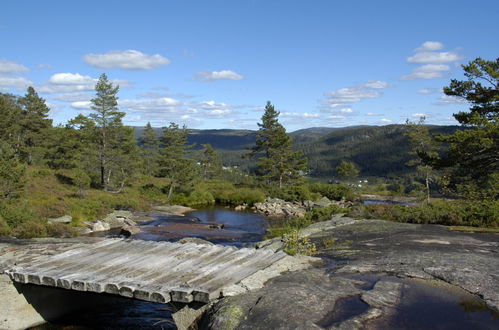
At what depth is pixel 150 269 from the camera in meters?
9.10

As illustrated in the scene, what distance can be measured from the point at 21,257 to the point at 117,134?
110 feet

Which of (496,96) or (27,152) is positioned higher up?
(496,96)

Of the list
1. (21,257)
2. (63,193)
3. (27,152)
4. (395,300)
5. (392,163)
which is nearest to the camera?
(395,300)

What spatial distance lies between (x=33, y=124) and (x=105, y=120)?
41.1 ft

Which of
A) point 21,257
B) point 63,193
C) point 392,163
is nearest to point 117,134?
point 63,193

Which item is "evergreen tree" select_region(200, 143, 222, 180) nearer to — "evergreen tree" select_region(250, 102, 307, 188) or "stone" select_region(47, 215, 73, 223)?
"evergreen tree" select_region(250, 102, 307, 188)

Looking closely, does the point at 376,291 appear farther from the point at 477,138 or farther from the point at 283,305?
the point at 477,138

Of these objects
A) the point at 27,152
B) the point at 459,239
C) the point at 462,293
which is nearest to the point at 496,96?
the point at 459,239

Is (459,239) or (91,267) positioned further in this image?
(459,239)

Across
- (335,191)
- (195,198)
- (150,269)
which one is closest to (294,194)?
(335,191)

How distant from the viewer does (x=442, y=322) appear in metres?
6.57

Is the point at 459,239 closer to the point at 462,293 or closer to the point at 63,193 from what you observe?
the point at 462,293

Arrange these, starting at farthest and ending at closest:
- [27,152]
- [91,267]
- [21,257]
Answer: [27,152] < [21,257] < [91,267]

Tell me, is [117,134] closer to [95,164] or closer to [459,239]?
[95,164]
